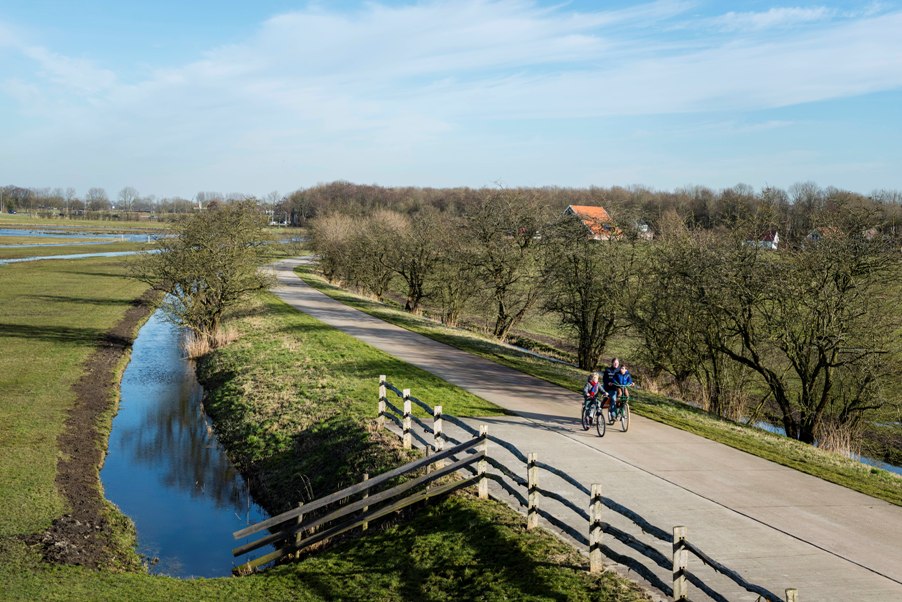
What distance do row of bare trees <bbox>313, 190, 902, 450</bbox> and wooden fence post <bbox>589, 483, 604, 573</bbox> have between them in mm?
15179

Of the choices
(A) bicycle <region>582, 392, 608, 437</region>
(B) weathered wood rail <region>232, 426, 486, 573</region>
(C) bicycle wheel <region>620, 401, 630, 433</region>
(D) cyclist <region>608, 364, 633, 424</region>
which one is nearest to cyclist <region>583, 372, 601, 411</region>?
(A) bicycle <region>582, 392, 608, 437</region>

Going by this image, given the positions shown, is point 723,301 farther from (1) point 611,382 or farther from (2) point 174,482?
(2) point 174,482

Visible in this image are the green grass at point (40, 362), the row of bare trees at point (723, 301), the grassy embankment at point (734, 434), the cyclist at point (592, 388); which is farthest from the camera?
the row of bare trees at point (723, 301)

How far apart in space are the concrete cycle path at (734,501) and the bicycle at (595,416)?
0.83ft

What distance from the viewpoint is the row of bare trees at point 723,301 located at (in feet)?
74.6

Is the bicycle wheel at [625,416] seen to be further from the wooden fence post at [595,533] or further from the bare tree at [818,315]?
the wooden fence post at [595,533]

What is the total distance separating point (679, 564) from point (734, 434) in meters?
11.7

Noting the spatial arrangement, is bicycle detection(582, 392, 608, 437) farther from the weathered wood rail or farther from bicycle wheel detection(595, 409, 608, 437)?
the weathered wood rail

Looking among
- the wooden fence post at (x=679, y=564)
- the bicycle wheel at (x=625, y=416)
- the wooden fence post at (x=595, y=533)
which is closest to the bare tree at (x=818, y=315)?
the bicycle wheel at (x=625, y=416)

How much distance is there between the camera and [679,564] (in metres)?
8.86

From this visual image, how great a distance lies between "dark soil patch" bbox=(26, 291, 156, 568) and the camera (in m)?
12.7

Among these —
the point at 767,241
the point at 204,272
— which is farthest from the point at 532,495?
the point at 204,272

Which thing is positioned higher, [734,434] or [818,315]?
[818,315]

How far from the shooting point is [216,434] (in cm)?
2223
